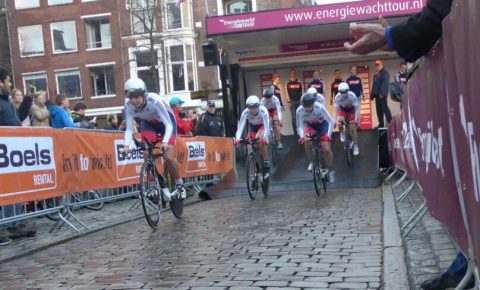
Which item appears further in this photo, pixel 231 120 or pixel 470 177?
pixel 231 120

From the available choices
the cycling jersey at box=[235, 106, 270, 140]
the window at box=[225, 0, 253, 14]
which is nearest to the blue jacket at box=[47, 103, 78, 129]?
the cycling jersey at box=[235, 106, 270, 140]

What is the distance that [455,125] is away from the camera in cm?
297

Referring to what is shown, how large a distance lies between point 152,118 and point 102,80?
1503 inches

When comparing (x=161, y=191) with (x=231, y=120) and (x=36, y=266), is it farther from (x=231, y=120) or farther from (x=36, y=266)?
(x=231, y=120)

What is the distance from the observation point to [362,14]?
15.0m

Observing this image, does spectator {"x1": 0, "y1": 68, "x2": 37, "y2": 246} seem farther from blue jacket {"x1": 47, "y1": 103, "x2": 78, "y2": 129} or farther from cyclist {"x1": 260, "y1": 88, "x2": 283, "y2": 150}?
cyclist {"x1": 260, "y1": 88, "x2": 283, "y2": 150}

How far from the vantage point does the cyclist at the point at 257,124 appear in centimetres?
1141

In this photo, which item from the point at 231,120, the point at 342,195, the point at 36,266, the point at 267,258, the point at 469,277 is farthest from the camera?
the point at 231,120

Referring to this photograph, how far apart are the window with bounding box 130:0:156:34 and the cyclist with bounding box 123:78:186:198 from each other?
100ft

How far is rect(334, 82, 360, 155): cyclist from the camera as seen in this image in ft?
46.4

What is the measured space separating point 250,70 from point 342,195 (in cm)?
1015

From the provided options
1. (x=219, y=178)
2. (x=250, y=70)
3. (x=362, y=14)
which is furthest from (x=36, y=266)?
(x=250, y=70)

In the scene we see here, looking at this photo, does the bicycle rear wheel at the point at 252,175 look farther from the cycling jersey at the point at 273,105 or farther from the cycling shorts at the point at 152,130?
the cycling jersey at the point at 273,105

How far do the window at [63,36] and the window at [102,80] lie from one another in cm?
283
